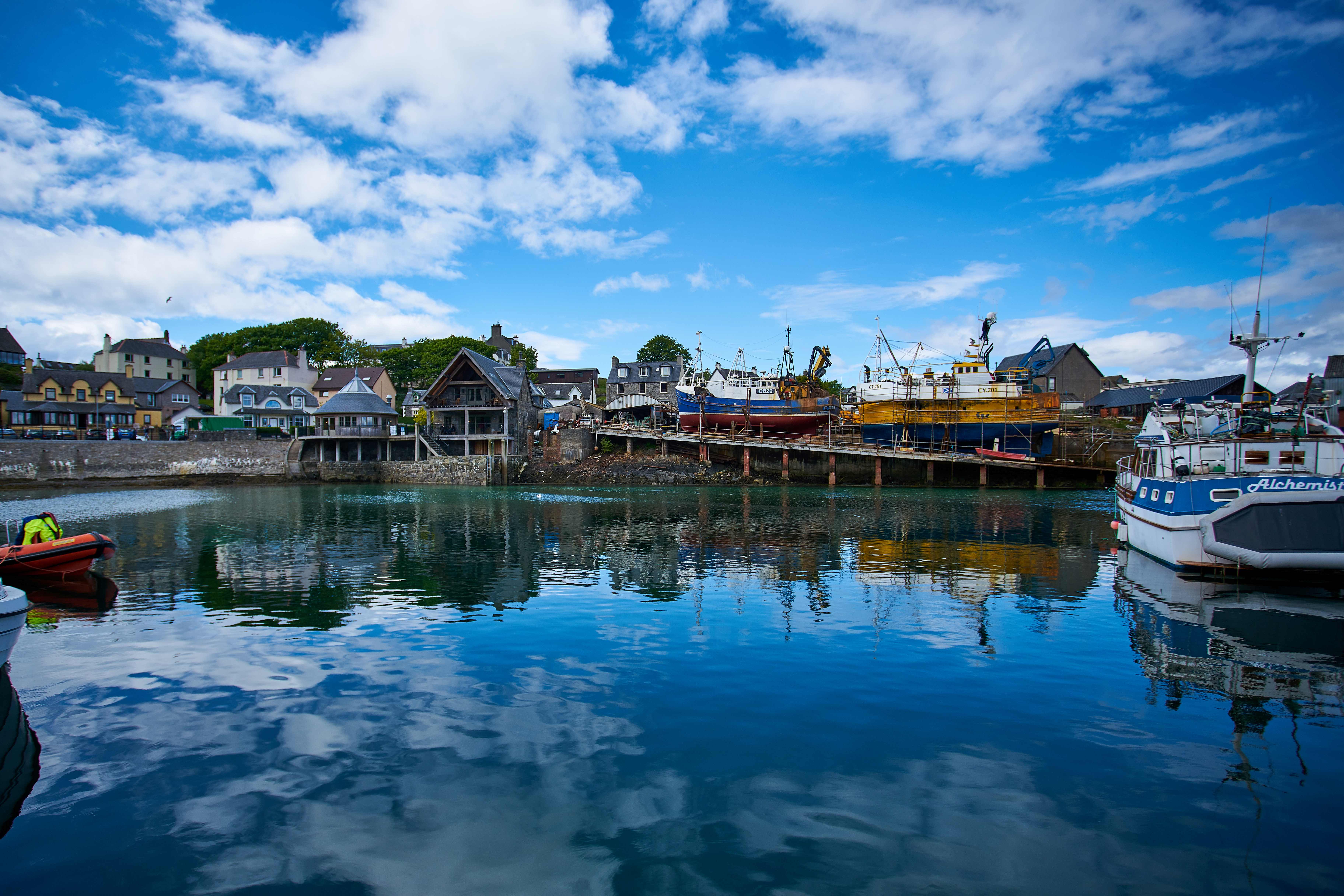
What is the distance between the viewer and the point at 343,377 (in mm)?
83562

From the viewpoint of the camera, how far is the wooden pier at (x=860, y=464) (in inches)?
1877

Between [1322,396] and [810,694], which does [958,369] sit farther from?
[810,694]

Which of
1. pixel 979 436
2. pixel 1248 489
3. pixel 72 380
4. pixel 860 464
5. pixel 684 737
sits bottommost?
pixel 684 737

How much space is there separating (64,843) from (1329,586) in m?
21.7

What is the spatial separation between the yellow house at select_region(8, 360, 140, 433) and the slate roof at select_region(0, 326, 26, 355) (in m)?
9.07

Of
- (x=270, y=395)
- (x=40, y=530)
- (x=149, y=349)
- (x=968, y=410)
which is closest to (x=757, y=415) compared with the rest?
(x=968, y=410)

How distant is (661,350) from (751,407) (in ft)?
148

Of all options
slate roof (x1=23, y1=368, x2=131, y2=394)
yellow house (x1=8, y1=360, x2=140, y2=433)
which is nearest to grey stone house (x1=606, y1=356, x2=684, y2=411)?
yellow house (x1=8, y1=360, x2=140, y2=433)

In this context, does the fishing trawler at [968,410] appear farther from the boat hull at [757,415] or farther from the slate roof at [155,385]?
the slate roof at [155,385]

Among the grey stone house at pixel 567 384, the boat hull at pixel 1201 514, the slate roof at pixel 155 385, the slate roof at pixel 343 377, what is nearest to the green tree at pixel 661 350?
the grey stone house at pixel 567 384

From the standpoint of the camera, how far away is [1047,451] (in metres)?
51.8

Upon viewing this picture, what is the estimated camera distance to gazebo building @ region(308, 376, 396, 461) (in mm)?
56844

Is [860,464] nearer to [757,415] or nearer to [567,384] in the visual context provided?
[757,415]

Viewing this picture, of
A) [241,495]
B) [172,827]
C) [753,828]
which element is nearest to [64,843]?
[172,827]
